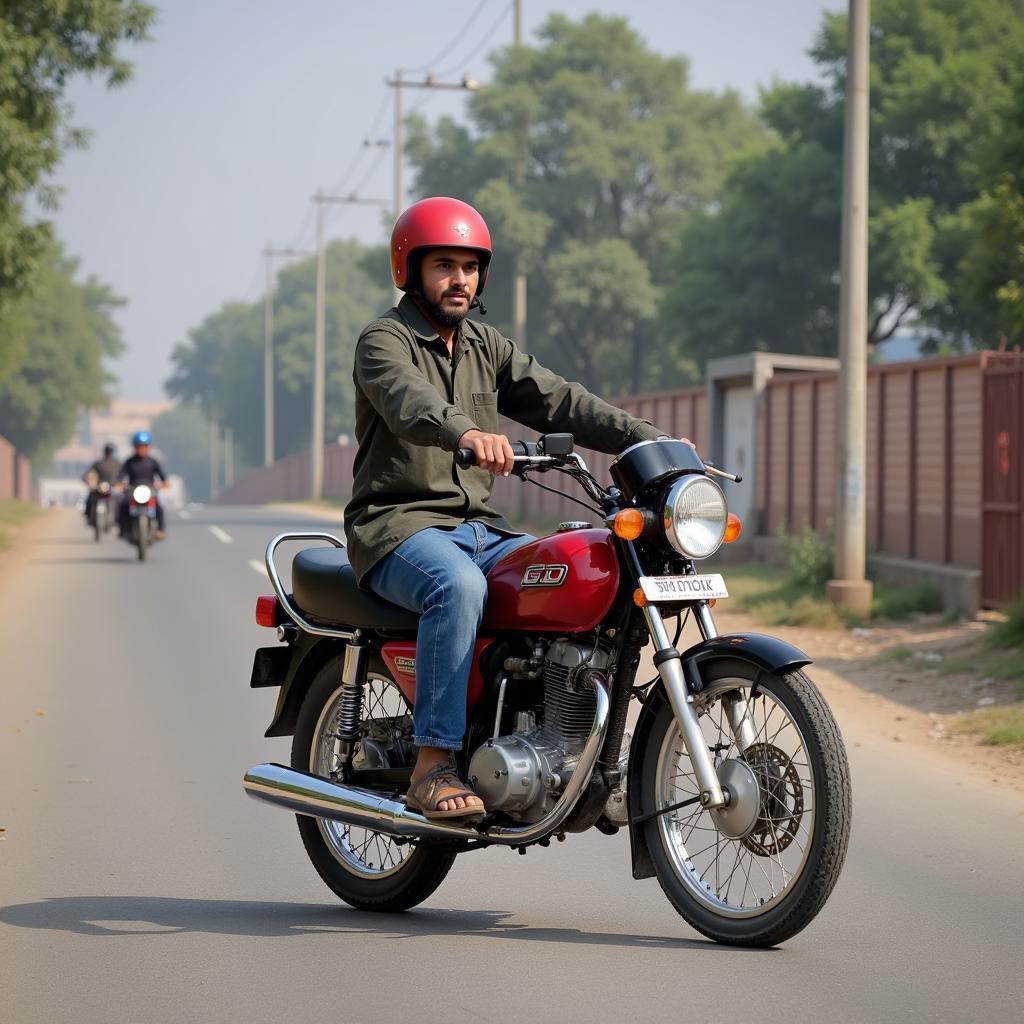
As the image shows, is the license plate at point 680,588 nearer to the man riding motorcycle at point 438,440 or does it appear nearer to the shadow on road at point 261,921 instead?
the man riding motorcycle at point 438,440

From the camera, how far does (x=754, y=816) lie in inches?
197

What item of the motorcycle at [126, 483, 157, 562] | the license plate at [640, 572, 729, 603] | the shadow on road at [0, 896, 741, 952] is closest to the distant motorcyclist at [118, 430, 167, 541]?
the motorcycle at [126, 483, 157, 562]

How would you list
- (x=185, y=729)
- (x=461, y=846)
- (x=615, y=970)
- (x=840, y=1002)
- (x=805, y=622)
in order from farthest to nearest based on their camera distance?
(x=805, y=622) < (x=185, y=729) < (x=461, y=846) < (x=615, y=970) < (x=840, y=1002)

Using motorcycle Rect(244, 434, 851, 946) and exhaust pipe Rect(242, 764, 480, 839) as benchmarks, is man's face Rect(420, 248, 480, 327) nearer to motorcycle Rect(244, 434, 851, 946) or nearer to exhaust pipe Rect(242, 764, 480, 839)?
motorcycle Rect(244, 434, 851, 946)

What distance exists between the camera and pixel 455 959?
5199mm

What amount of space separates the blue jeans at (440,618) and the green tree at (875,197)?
4207 cm

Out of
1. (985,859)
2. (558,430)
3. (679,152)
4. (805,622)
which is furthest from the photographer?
(679,152)

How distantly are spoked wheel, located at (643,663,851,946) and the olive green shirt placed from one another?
3.10 ft

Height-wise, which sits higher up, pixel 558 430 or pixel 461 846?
pixel 558 430

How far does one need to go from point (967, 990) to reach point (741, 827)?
27.8 inches

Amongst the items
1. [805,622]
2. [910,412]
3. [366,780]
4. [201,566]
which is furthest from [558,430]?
[201,566]

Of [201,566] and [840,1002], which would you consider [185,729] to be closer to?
[840,1002]

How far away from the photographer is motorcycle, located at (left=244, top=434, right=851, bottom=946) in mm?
4984

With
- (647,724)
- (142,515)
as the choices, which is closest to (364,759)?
(647,724)
